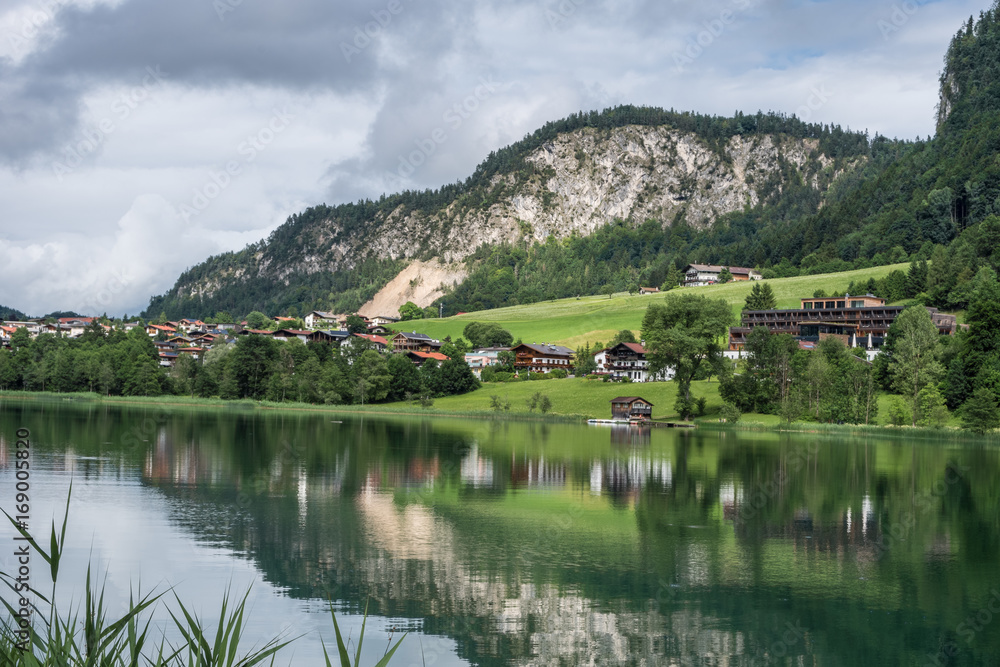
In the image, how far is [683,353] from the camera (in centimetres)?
9962

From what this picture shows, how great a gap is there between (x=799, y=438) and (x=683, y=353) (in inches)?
829

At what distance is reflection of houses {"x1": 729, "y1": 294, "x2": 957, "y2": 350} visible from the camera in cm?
13575

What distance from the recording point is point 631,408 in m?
107

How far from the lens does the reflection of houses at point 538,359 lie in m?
146

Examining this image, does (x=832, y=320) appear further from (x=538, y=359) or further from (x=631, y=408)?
(x=631, y=408)

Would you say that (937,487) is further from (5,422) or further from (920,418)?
(5,422)

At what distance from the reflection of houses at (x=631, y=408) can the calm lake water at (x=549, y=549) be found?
2004 inches

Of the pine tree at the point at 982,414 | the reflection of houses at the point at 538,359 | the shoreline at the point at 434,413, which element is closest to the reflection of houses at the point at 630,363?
the reflection of houses at the point at 538,359

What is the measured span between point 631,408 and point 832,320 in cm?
5228

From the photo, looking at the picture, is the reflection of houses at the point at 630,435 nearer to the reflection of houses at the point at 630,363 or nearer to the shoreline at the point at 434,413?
the shoreline at the point at 434,413

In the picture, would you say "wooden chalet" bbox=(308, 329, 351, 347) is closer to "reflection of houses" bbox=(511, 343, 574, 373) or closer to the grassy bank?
"reflection of houses" bbox=(511, 343, 574, 373)

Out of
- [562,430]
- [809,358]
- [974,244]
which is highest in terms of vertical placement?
[974,244]

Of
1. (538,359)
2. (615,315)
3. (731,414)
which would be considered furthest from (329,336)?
(731,414)

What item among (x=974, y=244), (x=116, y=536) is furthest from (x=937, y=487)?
(x=974, y=244)
